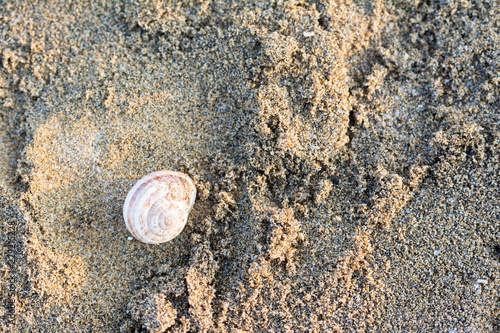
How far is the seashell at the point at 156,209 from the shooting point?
8.25 feet

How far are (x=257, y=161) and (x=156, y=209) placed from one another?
0.68 meters

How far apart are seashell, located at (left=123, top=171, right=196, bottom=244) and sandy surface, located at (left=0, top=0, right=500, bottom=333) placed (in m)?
0.17

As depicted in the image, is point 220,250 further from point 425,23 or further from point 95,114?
point 425,23

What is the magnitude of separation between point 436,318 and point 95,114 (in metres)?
2.49

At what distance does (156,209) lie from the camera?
2.52m

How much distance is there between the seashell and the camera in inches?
99.0

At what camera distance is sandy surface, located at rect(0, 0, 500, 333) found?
2566mm

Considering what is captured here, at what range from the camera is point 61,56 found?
9.50ft

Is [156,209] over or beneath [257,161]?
beneath

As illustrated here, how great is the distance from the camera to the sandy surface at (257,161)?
257 cm

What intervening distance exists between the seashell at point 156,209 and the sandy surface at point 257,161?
166mm

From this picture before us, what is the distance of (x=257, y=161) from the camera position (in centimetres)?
268

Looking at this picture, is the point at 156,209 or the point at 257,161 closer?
the point at 156,209

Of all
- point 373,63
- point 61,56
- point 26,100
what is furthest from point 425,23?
point 26,100
